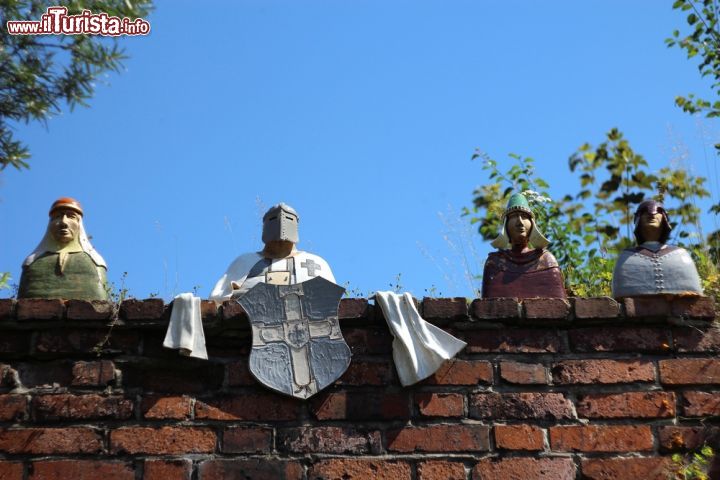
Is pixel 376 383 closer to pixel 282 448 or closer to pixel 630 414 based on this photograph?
pixel 282 448

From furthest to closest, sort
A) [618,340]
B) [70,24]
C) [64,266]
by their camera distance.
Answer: [70,24]
[64,266]
[618,340]

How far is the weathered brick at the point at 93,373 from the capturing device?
4.24 metres

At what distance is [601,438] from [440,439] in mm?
669

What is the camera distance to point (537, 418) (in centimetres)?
419

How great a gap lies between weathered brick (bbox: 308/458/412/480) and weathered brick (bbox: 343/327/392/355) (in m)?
0.48

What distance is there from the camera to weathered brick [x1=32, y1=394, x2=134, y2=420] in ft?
13.7

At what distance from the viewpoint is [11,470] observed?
13.4ft

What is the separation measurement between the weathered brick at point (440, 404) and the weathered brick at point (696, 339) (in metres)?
1.00

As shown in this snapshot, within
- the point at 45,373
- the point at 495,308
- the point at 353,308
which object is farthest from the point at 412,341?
the point at 45,373

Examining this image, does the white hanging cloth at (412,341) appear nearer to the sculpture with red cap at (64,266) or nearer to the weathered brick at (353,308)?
the weathered brick at (353,308)

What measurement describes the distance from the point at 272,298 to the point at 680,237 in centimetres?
419

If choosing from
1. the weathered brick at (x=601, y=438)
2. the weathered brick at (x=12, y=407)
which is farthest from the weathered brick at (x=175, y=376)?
the weathered brick at (x=601, y=438)

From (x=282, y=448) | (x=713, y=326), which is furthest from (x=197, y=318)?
(x=713, y=326)

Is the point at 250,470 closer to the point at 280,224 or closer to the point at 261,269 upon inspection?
the point at 261,269
